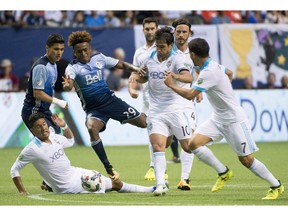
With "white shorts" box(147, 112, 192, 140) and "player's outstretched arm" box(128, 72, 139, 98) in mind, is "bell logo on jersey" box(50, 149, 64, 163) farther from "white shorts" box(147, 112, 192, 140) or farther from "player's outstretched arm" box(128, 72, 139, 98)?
"player's outstretched arm" box(128, 72, 139, 98)

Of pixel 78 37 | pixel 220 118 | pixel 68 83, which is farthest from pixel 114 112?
pixel 220 118

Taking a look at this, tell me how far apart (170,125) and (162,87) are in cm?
56

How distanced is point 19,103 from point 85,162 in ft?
15.2

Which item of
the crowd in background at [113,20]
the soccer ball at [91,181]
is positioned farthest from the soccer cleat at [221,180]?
the crowd in background at [113,20]

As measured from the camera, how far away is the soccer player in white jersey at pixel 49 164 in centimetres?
1241

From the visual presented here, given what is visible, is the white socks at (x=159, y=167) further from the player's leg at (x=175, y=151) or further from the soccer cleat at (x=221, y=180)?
the player's leg at (x=175, y=151)

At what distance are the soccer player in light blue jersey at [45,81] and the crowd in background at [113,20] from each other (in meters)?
9.47

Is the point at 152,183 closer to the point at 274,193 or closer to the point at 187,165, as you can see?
the point at 187,165

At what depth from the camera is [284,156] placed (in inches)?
793

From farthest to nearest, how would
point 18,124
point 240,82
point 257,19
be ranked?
point 257,19 → point 240,82 → point 18,124

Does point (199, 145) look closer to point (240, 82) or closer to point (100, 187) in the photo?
point (100, 187)

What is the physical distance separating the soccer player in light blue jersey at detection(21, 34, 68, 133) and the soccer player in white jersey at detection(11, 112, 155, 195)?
0.81m

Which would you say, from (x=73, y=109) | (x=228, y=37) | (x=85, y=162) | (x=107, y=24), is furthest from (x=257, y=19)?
(x=85, y=162)

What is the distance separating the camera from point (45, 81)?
13.6 m
